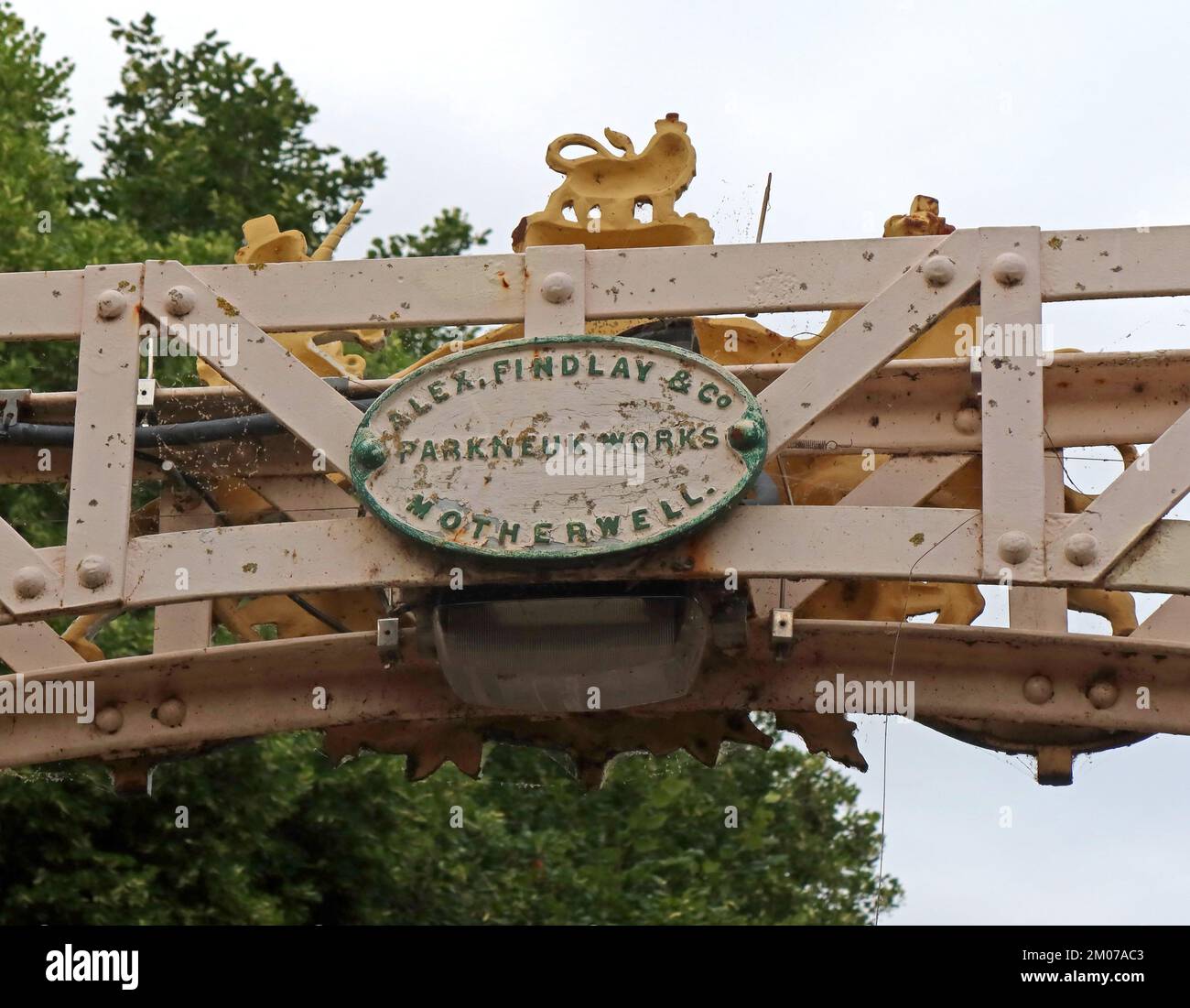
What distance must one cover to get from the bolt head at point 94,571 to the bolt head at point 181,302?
86 centimetres

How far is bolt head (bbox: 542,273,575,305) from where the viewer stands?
7449 millimetres

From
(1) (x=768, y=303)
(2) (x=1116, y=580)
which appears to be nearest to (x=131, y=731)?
(1) (x=768, y=303)

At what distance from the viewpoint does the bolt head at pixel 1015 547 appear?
6.94 metres

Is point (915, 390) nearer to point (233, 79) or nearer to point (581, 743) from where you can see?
point (581, 743)

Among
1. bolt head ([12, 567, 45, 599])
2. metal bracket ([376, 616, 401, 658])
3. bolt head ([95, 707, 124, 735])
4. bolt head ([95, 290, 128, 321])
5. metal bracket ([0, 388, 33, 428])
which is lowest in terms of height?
bolt head ([95, 707, 124, 735])

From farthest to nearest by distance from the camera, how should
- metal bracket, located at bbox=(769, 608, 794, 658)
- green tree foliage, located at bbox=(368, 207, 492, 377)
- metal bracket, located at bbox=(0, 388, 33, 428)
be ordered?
green tree foliage, located at bbox=(368, 207, 492, 377) < metal bracket, located at bbox=(0, 388, 33, 428) < metal bracket, located at bbox=(769, 608, 794, 658)

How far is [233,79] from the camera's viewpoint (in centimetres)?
2766

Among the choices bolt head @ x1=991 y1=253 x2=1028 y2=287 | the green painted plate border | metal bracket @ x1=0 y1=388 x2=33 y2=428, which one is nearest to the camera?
the green painted plate border

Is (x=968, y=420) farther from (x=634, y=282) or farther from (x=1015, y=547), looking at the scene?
(x=634, y=282)

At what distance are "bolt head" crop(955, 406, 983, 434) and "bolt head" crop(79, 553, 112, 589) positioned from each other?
276cm

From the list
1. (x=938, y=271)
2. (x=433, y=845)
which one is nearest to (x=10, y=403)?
(x=938, y=271)
